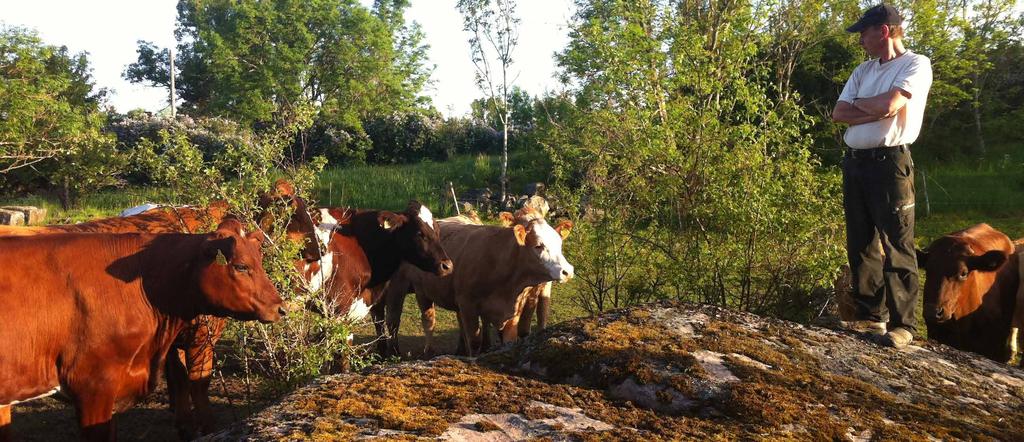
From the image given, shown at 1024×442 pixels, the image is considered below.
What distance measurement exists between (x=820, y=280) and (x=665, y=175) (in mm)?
1985

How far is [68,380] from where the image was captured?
5191mm

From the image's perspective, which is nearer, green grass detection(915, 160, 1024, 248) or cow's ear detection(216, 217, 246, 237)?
cow's ear detection(216, 217, 246, 237)

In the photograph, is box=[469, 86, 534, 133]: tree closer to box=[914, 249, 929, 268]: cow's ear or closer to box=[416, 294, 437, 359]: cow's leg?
box=[416, 294, 437, 359]: cow's leg

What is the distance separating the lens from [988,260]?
694 cm

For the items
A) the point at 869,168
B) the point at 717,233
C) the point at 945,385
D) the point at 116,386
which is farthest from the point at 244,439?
the point at 717,233

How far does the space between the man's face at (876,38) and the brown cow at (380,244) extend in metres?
5.30

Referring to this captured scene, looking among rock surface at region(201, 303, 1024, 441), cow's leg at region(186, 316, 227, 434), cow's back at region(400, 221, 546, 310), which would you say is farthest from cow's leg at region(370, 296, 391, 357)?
rock surface at region(201, 303, 1024, 441)

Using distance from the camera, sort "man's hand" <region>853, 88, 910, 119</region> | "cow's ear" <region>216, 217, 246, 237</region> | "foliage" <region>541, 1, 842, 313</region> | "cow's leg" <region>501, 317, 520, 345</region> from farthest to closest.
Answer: "cow's leg" <region>501, 317, 520, 345</region>
"foliage" <region>541, 1, 842, 313</region>
"cow's ear" <region>216, 217, 246, 237</region>
"man's hand" <region>853, 88, 910, 119</region>

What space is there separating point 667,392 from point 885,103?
2.86 metres

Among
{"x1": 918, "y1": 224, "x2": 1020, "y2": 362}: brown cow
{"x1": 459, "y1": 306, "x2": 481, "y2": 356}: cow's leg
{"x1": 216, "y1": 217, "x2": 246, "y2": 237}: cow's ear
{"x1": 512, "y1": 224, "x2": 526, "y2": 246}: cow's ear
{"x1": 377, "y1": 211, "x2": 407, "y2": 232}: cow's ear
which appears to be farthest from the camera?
{"x1": 377, "y1": 211, "x2": 407, "y2": 232}: cow's ear

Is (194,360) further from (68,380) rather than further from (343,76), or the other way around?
(343,76)

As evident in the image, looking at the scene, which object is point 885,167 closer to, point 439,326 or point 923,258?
point 923,258

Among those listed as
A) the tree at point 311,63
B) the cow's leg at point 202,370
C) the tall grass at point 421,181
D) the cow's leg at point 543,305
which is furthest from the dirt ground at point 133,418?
the tree at point 311,63

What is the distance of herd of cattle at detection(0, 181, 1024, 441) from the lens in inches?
205
